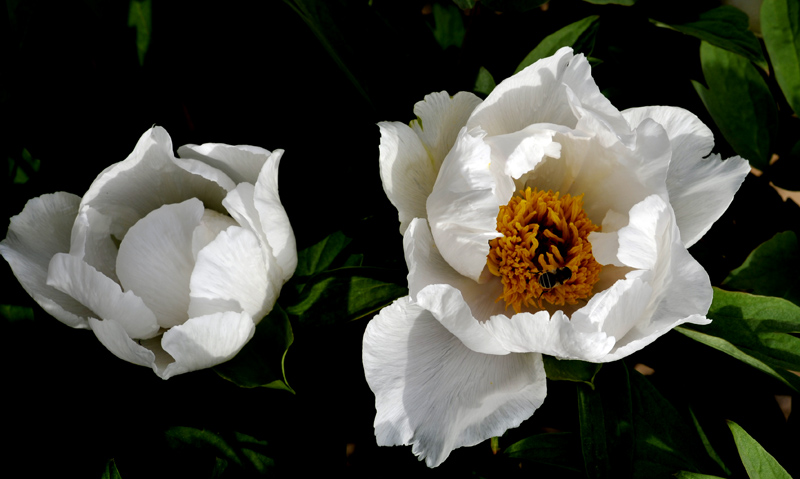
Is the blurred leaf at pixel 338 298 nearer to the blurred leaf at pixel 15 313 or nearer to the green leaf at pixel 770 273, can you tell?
the blurred leaf at pixel 15 313

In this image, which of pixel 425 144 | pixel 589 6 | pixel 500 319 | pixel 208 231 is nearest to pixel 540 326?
pixel 500 319

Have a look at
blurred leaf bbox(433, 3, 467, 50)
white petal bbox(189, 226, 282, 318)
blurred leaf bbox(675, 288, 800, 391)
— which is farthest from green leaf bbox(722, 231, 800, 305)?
white petal bbox(189, 226, 282, 318)

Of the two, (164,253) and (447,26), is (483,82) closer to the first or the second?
(447,26)

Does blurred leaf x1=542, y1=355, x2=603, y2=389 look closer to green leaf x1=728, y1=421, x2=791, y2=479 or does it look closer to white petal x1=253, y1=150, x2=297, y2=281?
green leaf x1=728, y1=421, x2=791, y2=479

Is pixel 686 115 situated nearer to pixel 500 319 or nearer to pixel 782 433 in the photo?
pixel 500 319

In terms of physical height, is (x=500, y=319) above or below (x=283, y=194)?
below

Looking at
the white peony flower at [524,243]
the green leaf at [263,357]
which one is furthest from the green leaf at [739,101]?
the green leaf at [263,357]

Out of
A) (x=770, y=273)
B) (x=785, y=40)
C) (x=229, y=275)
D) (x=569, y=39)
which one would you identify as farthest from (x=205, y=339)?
(x=785, y=40)
